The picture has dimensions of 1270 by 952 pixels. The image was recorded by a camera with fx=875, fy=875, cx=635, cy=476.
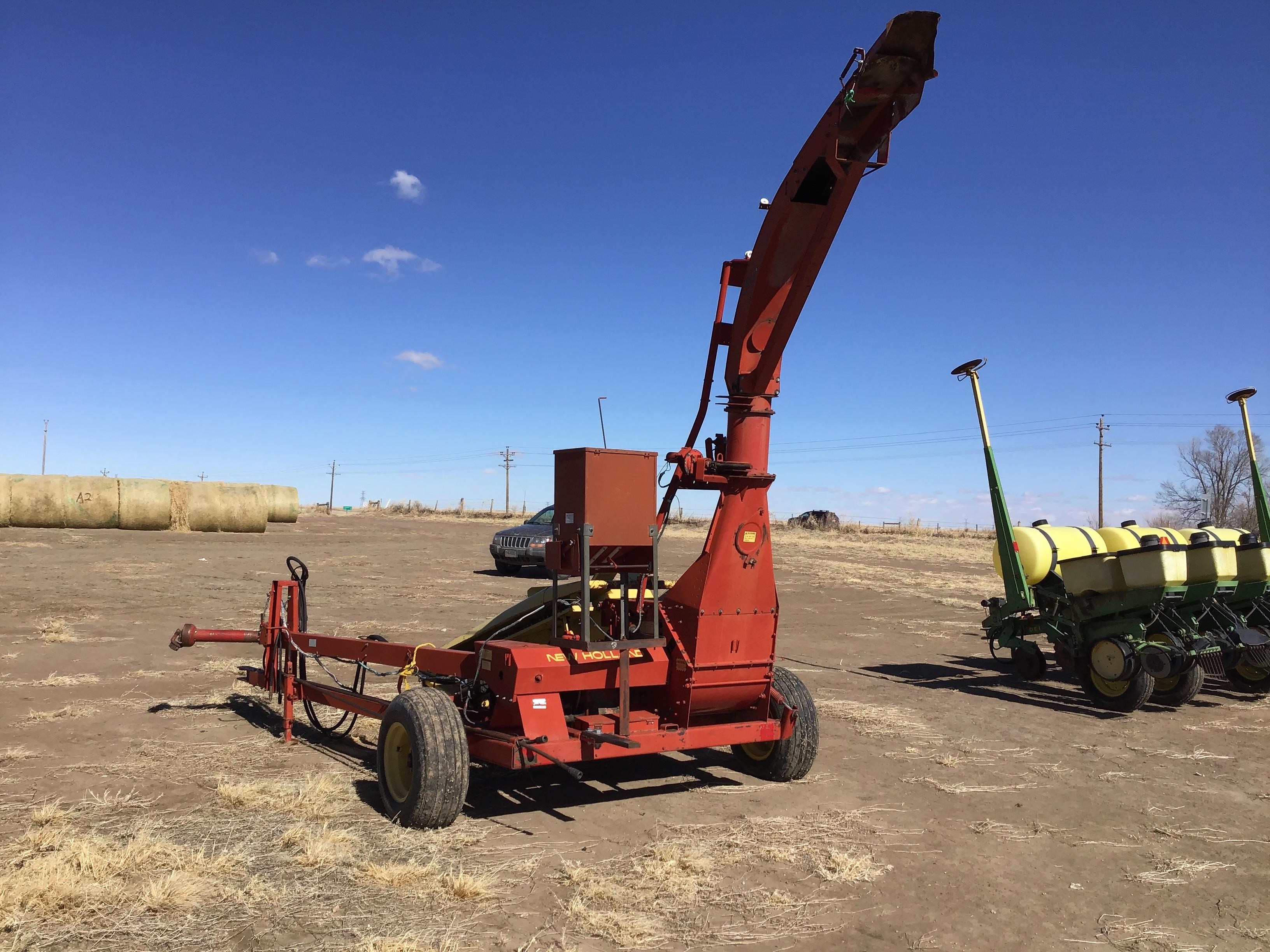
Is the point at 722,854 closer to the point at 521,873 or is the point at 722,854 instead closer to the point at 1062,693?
the point at 521,873

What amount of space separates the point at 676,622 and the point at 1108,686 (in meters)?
6.35

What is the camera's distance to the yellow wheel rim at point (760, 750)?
249 inches

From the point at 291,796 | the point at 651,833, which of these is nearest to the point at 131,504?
the point at 291,796

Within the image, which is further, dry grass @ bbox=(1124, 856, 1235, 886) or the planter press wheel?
the planter press wheel

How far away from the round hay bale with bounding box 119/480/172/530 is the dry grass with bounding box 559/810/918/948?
2922 centimetres

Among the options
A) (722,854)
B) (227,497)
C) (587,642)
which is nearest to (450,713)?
(587,642)

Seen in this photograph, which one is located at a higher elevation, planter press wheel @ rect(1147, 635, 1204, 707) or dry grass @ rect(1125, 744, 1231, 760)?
planter press wheel @ rect(1147, 635, 1204, 707)

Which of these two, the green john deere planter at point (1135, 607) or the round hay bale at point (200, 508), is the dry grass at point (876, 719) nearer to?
the green john deere planter at point (1135, 607)

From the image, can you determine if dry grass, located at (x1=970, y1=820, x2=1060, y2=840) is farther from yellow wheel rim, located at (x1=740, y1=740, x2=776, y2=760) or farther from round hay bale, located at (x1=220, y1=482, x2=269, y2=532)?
round hay bale, located at (x1=220, y1=482, x2=269, y2=532)

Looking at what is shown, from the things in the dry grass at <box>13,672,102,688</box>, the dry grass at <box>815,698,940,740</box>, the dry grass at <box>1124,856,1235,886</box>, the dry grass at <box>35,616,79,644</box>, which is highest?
the dry grass at <box>35,616,79,644</box>

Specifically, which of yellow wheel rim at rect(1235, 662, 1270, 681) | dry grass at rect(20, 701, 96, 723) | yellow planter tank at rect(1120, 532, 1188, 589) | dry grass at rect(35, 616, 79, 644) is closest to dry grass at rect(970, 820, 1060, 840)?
yellow planter tank at rect(1120, 532, 1188, 589)

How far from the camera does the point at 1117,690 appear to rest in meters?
9.51

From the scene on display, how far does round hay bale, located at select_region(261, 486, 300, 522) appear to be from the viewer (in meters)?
34.3

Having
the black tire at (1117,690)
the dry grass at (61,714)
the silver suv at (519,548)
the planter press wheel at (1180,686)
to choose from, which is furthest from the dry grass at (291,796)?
the silver suv at (519,548)
